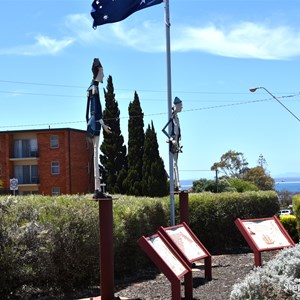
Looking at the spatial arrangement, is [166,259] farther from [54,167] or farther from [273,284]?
[54,167]

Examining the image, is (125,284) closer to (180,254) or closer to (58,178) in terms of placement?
(180,254)

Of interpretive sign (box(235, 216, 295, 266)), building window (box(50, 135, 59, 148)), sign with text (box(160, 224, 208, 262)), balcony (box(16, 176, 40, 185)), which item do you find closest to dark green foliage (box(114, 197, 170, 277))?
sign with text (box(160, 224, 208, 262))

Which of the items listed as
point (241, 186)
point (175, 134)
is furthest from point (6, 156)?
point (175, 134)

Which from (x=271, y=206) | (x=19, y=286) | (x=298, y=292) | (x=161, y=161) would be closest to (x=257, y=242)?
(x=19, y=286)

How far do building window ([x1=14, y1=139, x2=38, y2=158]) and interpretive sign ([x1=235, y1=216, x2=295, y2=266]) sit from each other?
41.0 meters

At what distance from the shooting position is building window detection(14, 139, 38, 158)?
49.8 m

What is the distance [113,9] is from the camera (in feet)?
34.2

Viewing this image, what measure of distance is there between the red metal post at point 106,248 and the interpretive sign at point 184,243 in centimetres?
81

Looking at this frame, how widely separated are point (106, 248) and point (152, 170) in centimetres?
3104

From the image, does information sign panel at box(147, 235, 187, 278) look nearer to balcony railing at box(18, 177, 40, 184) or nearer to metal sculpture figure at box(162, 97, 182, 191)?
metal sculpture figure at box(162, 97, 182, 191)

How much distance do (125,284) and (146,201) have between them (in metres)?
2.60

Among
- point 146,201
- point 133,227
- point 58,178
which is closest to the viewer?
point 133,227

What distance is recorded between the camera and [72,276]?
9.15 metres

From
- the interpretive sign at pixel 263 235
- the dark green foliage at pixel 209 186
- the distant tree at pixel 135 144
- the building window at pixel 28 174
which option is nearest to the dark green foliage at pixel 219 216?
the interpretive sign at pixel 263 235
